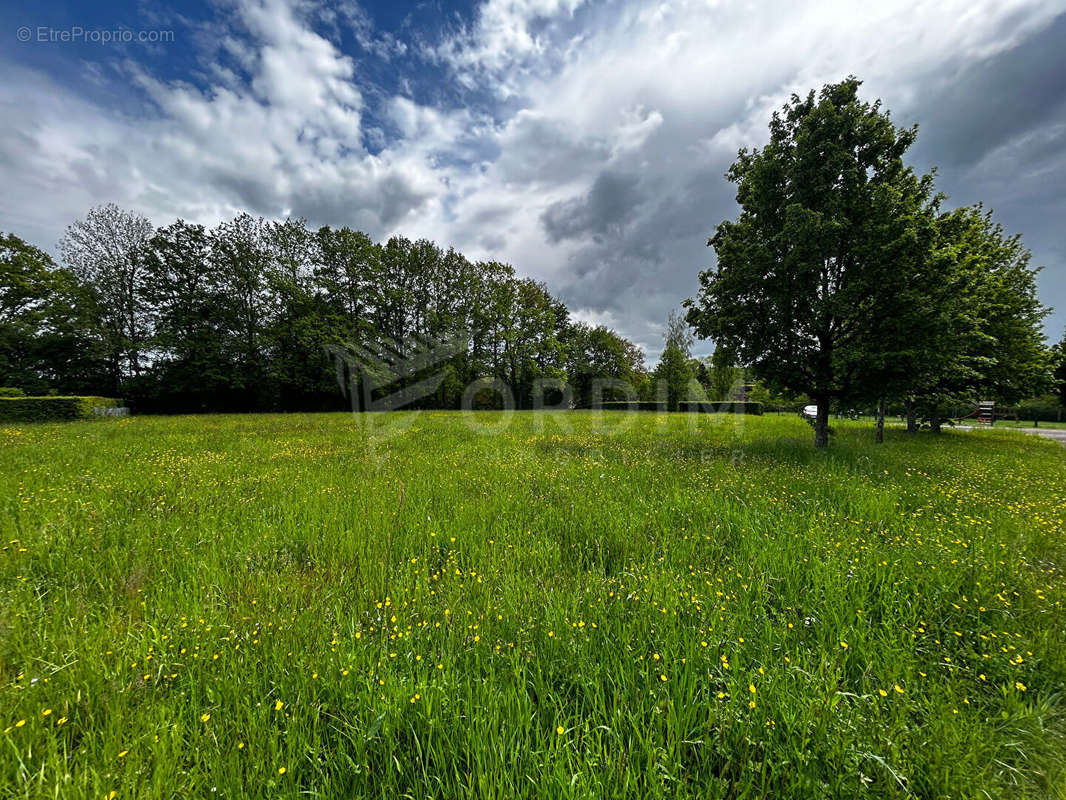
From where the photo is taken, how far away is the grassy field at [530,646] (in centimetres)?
169

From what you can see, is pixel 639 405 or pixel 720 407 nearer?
pixel 720 407

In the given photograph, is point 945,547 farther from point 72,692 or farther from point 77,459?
point 77,459

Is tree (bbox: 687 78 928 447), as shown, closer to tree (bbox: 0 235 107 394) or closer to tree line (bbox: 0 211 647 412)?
tree line (bbox: 0 211 647 412)

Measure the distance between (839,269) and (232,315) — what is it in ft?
139

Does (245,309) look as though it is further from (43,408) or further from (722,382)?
(722,382)

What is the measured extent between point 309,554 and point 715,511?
519 centimetres

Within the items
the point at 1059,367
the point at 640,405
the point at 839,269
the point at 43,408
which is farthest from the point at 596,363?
the point at 43,408

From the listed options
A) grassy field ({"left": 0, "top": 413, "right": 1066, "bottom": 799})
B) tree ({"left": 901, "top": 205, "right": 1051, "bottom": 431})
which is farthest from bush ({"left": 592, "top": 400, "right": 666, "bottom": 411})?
grassy field ({"left": 0, "top": 413, "right": 1066, "bottom": 799})

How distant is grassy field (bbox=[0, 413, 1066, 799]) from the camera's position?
5.53 feet

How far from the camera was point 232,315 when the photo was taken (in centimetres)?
3141

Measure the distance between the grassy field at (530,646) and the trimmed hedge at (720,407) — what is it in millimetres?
27791

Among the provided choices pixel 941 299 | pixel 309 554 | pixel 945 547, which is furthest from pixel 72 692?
pixel 941 299

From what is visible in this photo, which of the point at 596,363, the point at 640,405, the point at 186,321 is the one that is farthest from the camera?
the point at 596,363

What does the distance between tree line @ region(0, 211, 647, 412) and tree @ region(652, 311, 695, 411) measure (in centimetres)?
1802
